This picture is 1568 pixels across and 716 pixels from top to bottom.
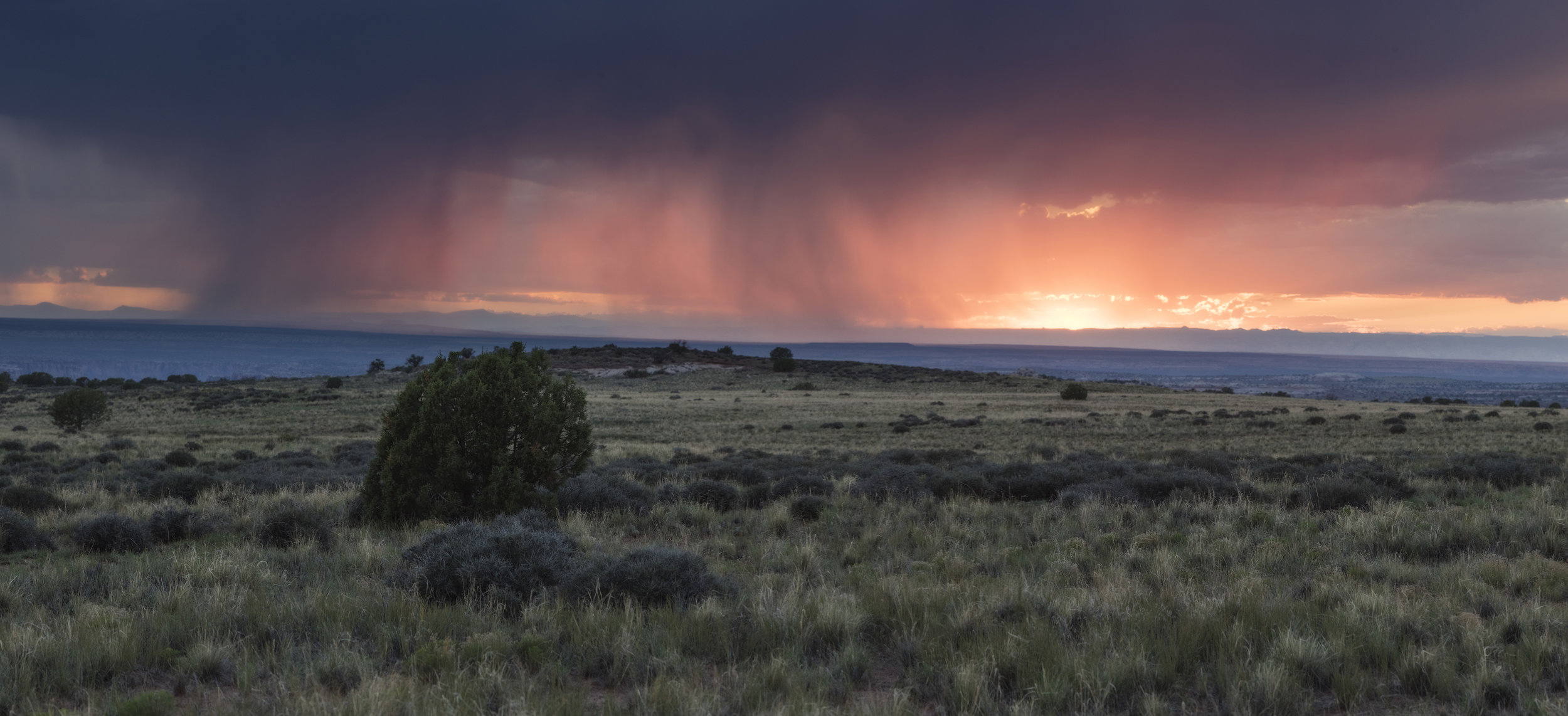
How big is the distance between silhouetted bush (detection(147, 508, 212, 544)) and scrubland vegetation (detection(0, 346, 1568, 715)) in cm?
5

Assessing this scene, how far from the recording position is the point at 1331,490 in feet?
39.2

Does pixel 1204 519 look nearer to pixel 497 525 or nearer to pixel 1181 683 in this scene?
pixel 1181 683

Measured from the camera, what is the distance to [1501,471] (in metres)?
13.9

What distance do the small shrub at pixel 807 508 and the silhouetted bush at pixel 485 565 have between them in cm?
463

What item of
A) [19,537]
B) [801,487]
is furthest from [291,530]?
[801,487]

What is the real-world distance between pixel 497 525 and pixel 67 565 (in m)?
4.21

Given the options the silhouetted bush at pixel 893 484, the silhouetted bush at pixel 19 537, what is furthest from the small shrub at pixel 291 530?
the silhouetted bush at pixel 893 484

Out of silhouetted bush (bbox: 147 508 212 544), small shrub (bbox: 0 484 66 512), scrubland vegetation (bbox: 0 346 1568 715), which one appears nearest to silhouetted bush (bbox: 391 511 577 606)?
scrubland vegetation (bbox: 0 346 1568 715)

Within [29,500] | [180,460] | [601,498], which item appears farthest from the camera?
[180,460]

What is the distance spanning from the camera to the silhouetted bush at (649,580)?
655cm

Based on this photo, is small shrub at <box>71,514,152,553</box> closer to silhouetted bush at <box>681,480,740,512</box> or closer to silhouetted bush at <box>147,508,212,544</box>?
silhouetted bush at <box>147,508,212,544</box>

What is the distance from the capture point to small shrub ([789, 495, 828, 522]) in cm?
1181

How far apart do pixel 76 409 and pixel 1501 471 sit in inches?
1932

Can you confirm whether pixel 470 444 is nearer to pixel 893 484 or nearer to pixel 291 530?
pixel 291 530
